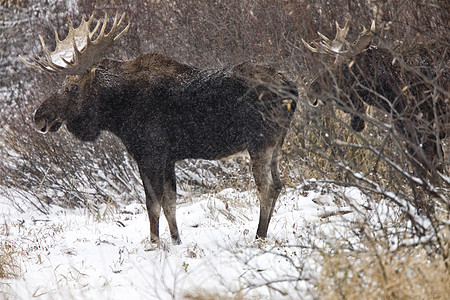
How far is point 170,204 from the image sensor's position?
562 centimetres

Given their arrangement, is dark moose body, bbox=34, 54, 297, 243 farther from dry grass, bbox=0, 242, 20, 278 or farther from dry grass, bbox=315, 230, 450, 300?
dry grass, bbox=315, 230, 450, 300

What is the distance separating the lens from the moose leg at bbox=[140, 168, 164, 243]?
5.46 metres

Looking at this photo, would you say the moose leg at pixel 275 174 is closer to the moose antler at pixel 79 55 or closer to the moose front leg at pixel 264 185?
the moose front leg at pixel 264 185

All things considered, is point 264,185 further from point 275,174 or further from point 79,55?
point 79,55

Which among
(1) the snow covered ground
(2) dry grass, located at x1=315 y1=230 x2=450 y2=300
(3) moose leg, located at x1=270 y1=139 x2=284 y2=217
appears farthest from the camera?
(3) moose leg, located at x1=270 y1=139 x2=284 y2=217

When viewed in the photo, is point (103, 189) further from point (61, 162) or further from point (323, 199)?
point (323, 199)

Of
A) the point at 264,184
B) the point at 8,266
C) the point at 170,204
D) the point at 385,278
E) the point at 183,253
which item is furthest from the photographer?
the point at 170,204

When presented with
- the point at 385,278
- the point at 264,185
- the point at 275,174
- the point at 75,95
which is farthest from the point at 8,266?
the point at 385,278

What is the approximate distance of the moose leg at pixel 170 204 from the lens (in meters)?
5.51

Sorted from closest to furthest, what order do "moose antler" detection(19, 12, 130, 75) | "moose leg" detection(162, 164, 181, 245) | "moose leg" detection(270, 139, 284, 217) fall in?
"moose leg" detection(270, 139, 284, 217), "moose leg" detection(162, 164, 181, 245), "moose antler" detection(19, 12, 130, 75)

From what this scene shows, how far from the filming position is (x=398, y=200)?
11.2 ft

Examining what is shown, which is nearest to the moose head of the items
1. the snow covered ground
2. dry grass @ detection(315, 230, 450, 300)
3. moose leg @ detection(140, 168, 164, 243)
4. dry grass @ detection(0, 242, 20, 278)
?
moose leg @ detection(140, 168, 164, 243)

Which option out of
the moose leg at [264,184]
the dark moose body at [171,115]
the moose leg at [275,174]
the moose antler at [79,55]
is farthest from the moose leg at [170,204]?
the moose antler at [79,55]

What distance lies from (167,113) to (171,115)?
1.6 inches
